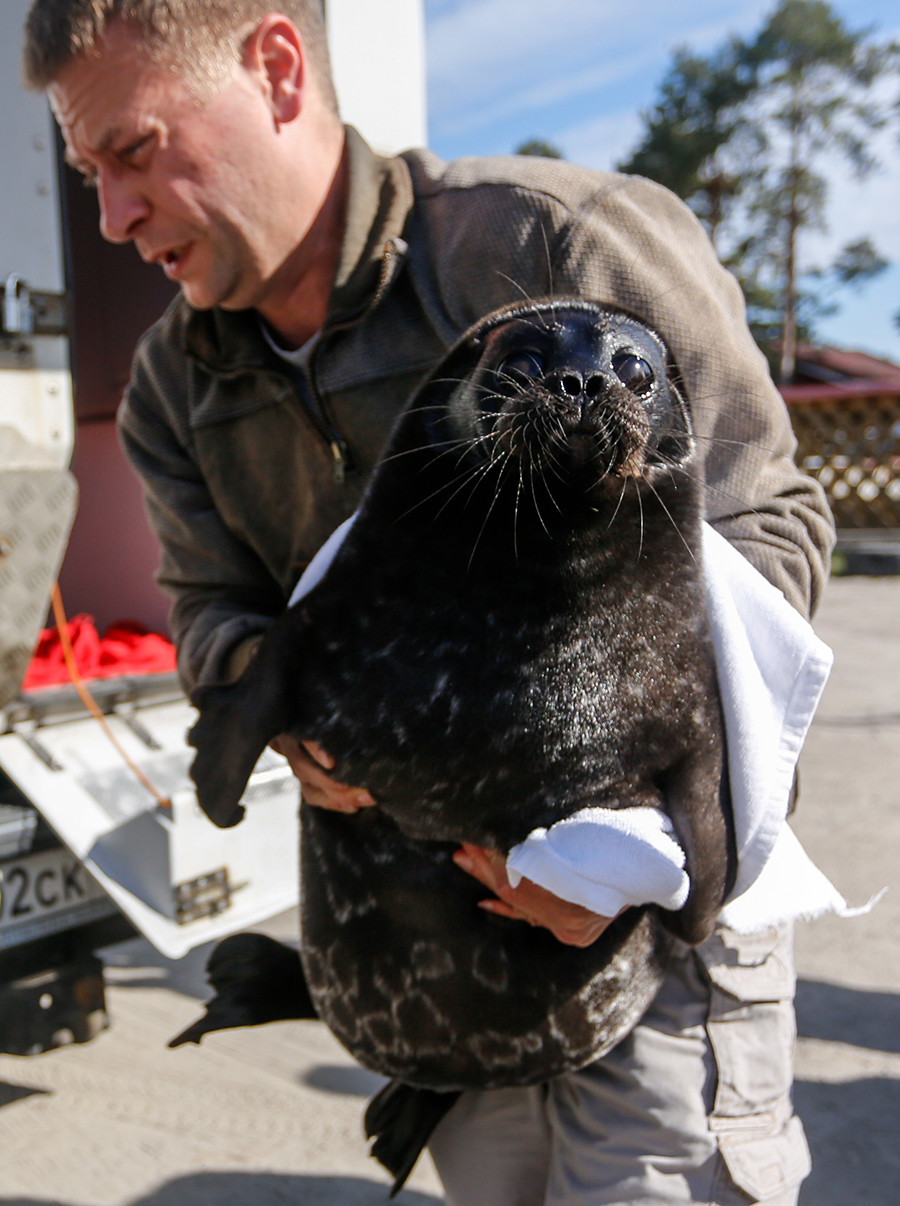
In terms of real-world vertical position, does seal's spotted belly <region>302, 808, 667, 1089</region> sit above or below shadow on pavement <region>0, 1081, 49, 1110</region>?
above

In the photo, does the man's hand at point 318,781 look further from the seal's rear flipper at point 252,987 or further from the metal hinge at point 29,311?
the metal hinge at point 29,311

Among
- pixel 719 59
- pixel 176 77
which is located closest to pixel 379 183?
pixel 176 77

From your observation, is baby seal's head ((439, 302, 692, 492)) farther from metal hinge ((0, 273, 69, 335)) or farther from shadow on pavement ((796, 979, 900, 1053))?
shadow on pavement ((796, 979, 900, 1053))

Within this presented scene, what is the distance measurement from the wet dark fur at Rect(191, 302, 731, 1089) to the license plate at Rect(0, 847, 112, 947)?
1439 millimetres

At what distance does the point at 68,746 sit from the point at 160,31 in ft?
6.20

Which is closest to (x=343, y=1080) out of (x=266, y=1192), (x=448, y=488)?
(x=266, y=1192)

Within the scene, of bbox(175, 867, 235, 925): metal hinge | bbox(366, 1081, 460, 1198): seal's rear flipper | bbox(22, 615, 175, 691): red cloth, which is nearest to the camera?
bbox(366, 1081, 460, 1198): seal's rear flipper

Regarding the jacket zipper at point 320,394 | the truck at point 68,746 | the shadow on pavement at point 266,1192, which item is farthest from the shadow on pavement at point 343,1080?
the jacket zipper at point 320,394

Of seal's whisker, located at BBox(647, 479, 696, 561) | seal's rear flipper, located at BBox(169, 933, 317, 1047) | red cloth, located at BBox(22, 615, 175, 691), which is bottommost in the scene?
seal's rear flipper, located at BBox(169, 933, 317, 1047)

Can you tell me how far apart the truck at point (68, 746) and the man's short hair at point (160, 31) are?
3.43 ft

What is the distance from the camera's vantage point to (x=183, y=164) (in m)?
1.80

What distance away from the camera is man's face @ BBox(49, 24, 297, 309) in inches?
69.7

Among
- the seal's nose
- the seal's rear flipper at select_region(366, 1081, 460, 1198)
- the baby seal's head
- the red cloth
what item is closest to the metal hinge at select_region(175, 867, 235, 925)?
the red cloth

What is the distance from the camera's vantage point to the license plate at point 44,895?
2709 mm
